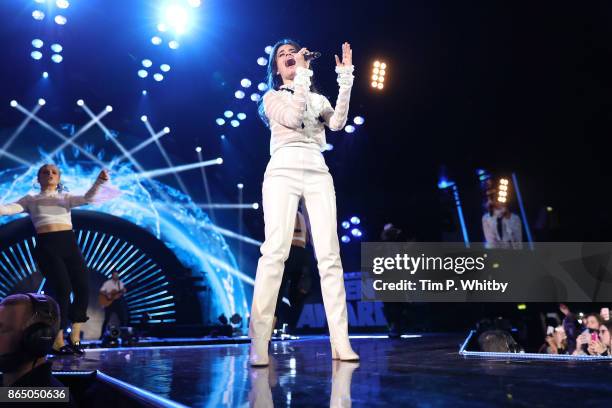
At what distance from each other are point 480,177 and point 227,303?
22.0ft

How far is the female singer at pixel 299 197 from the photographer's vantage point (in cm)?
271

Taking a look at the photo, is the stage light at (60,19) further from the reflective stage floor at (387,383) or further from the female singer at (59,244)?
the reflective stage floor at (387,383)

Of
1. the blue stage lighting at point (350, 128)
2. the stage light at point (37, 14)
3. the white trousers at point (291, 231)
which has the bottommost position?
the white trousers at point (291, 231)

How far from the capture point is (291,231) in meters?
2.80

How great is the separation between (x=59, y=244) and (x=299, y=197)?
2.53 m

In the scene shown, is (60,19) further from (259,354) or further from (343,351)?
(343,351)

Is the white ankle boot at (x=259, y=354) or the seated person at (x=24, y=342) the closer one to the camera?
the seated person at (x=24, y=342)

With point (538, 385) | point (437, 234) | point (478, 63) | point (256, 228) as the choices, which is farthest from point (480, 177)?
point (538, 385)

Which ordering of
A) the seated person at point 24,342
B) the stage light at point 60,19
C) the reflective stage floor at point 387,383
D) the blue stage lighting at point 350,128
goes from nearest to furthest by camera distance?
the reflective stage floor at point 387,383 < the seated person at point 24,342 < the stage light at point 60,19 < the blue stage lighting at point 350,128

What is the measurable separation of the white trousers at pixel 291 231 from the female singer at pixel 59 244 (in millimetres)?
2098

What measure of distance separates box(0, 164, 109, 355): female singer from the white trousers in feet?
6.88

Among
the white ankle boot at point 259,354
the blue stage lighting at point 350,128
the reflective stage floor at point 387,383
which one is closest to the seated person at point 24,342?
the reflective stage floor at point 387,383

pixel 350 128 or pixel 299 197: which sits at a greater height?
pixel 350 128

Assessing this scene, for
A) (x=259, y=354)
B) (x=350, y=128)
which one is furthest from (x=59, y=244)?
(x=350, y=128)
